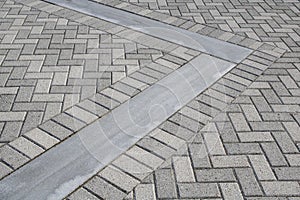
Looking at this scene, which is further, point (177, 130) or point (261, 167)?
point (177, 130)

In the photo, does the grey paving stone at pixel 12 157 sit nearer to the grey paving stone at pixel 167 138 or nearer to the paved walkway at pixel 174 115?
the paved walkway at pixel 174 115

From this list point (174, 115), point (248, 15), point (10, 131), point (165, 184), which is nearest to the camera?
point (165, 184)

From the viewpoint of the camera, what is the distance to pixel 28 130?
10.7 feet

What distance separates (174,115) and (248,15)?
279cm

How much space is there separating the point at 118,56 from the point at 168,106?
3.69ft

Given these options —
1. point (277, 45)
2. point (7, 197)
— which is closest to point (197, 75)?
point (277, 45)

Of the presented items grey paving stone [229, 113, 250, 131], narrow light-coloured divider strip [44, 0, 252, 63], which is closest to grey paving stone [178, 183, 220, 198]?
grey paving stone [229, 113, 250, 131]

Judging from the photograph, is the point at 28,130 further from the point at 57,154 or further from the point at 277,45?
the point at 277,45

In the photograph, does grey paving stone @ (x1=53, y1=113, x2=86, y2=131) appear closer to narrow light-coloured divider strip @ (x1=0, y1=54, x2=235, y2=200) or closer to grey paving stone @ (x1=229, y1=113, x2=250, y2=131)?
narrow light-coloured divider strip @ (x1=0, y1=54, x2=235, y2=200)

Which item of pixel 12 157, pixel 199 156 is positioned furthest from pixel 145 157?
pixel 12 157

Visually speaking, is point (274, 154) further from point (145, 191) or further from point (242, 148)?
point (145, 191)

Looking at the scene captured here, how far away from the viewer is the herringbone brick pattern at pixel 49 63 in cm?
354

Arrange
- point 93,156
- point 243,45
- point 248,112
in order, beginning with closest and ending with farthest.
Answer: point 93,156
point 248,112
point 243,45

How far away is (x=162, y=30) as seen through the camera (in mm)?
5066
